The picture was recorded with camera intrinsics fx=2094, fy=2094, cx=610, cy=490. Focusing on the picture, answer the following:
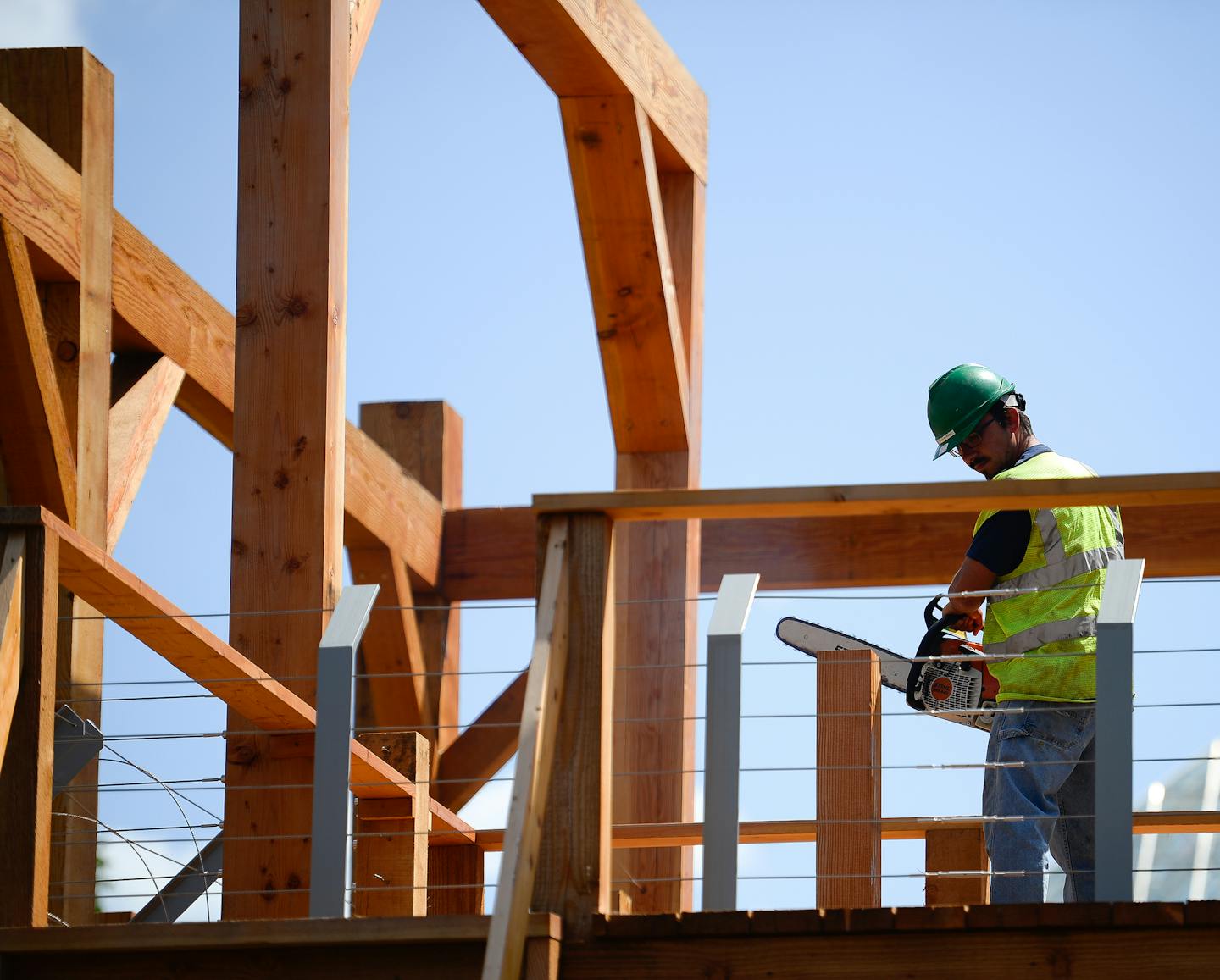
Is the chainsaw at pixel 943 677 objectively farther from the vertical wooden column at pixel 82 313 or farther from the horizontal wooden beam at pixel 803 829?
the vertical wooden column at pixel 82 313

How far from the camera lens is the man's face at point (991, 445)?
4.67m

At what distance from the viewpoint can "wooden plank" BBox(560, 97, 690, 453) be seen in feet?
22.8

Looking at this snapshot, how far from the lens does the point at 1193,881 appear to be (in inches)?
457

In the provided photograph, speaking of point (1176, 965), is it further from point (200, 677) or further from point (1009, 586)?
point (200, 677)

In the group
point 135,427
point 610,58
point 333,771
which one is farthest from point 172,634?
point 610,58

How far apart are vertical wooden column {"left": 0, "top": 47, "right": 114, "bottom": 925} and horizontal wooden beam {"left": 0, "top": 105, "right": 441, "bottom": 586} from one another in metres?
0.09

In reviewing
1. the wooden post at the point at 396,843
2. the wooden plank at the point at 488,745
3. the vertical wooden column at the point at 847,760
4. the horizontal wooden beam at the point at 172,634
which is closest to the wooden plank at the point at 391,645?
the wooden plank at the point at 488,745

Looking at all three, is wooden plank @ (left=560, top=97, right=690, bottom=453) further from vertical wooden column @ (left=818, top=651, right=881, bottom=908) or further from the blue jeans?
the blue jeans

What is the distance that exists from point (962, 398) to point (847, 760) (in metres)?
0.89

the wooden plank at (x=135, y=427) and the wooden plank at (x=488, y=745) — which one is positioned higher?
the wooden plank at (x=135, y=427)

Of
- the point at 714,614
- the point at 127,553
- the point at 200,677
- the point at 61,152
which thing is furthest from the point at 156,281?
the point at 714,614

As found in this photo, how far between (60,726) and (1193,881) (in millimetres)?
8281

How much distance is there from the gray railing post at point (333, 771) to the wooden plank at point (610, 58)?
10.2ft

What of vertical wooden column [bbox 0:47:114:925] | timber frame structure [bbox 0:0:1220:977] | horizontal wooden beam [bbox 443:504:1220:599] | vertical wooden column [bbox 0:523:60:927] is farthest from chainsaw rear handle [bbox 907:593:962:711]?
horizontal wooden beam [bbox 443:504:1220:599]
